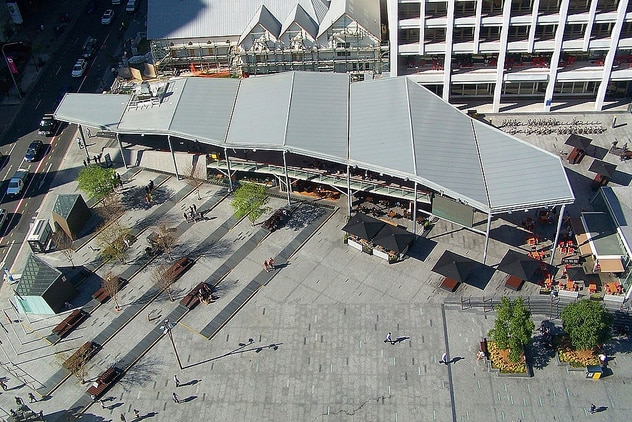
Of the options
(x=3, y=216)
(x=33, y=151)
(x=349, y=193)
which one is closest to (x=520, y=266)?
(x=349, y=193)

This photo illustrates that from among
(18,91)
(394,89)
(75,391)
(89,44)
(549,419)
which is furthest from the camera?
(89,44)

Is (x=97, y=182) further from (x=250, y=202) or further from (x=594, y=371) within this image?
(x=594, y=371)

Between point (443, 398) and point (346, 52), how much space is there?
5251cm

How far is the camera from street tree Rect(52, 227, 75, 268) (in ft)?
227

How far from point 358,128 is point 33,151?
144 feet

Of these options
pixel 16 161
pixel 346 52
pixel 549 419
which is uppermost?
pixel 346 52

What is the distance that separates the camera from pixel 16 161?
278ft

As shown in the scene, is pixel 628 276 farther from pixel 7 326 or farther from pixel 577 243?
pixel 7 326

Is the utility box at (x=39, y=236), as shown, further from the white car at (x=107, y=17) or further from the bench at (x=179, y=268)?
the white car at (x=107, y=17)

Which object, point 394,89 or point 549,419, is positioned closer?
point 549,419

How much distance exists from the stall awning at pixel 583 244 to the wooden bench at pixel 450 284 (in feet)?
43.1

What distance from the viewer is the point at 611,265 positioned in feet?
202

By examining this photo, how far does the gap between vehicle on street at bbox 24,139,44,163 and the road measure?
647 millimetres

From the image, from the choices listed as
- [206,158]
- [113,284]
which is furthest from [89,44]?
[113,284]
